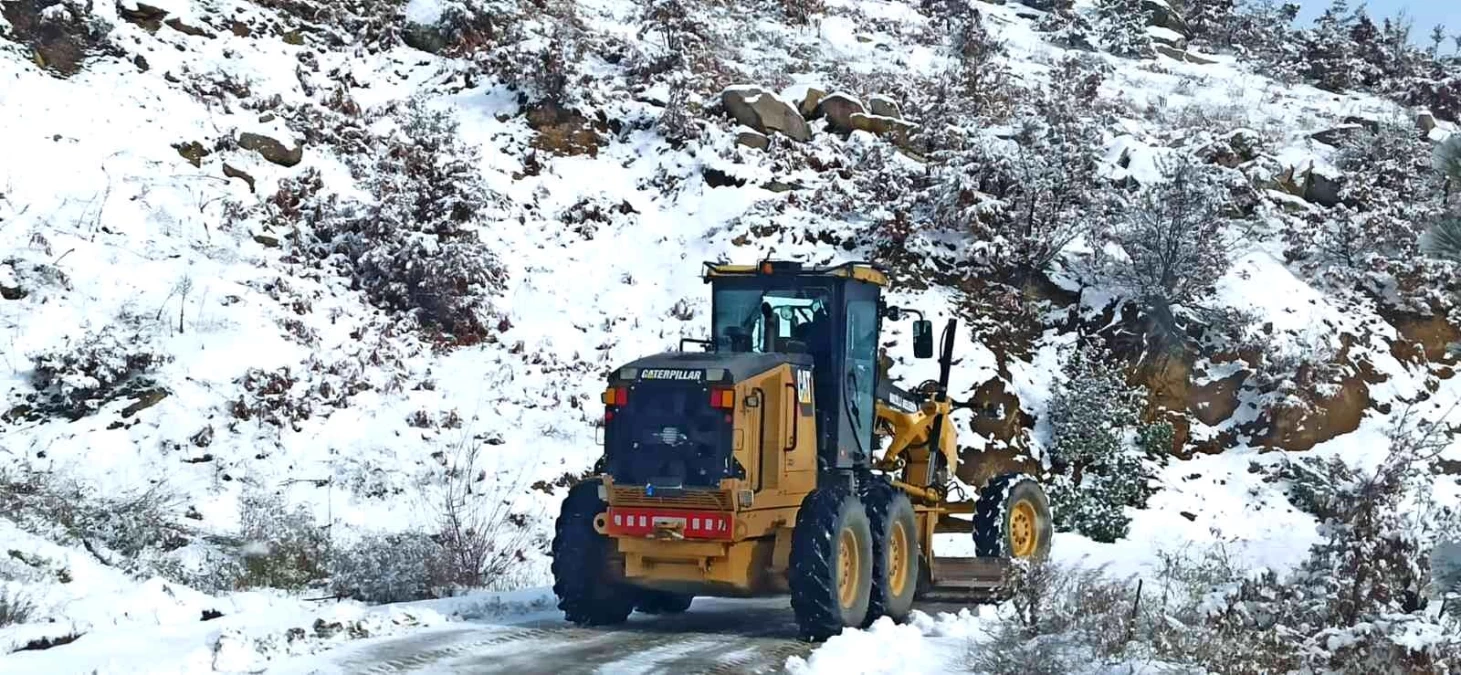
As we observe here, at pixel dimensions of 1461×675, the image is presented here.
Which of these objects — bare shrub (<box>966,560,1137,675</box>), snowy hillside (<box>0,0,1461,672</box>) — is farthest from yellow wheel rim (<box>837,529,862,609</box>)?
bare shrub (<box>966,560,1137,675</box>)

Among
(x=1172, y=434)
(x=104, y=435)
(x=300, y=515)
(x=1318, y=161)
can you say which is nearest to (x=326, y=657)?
(x=300, y=515)

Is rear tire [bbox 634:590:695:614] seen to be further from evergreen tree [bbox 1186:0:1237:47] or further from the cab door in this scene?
evergreen tree [bbox 1186:0:1237:47]

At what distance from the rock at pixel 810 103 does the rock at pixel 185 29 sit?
42.1ft

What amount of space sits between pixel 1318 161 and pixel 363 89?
21920 mm

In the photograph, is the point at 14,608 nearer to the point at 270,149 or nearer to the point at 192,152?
the point at 192,152

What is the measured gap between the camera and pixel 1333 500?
9.24 meters

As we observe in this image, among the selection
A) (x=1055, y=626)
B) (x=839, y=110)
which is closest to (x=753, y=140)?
(x=839, y=110)

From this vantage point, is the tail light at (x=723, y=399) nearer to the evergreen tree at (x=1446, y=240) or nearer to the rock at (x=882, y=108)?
the evergreen tree at (x=1446, y=240)

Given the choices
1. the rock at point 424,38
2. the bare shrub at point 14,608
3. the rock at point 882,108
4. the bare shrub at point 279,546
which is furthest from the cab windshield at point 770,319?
the rock at point 424,38

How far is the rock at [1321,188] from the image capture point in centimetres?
2789

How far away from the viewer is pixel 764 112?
27.4 meters

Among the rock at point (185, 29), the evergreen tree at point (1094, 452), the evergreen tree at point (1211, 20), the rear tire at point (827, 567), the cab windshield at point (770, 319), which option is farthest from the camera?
the evergreen tree at point (1211, 20)

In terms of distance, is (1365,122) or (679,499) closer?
(679,499)

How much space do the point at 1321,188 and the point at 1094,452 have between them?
474 inches
